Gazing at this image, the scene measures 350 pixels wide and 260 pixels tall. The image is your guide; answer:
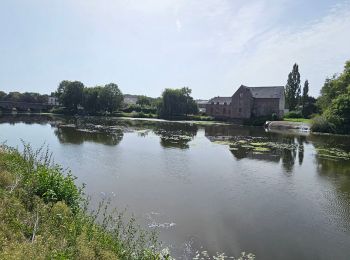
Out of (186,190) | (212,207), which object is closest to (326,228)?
(212,207)

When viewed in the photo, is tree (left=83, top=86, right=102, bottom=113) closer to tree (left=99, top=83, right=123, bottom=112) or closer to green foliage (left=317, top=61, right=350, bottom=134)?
tree (left=99, top=83, right=123, bottom=112)

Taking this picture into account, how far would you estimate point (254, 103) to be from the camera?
8344 cm

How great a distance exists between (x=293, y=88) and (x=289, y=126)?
26.9 metres

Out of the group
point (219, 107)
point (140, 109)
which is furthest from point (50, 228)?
point (140, 109)

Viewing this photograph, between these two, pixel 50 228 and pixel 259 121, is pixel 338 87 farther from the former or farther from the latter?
pixel 50 228

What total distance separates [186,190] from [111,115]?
3285 inches

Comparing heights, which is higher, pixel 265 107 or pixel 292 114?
pixel 265 107

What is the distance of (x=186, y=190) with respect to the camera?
1641cm

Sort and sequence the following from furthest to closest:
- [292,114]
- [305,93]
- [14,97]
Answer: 1. [14,97]
2. [305,93]
3. [292,114]

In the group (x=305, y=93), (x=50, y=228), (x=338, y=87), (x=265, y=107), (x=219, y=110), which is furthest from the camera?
(x=219, y=110)

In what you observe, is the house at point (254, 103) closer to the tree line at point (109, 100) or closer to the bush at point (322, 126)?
the tree line at point (109, 100)

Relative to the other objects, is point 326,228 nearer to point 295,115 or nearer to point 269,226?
point 269,226

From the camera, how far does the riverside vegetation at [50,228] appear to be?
6.58m

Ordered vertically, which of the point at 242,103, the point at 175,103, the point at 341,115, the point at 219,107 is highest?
the point at 242,103
